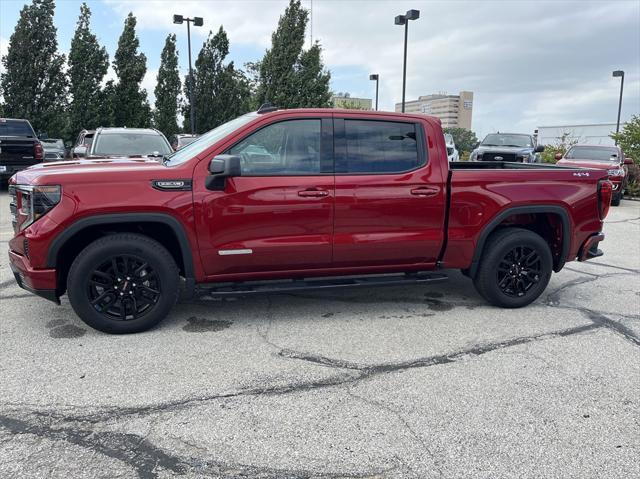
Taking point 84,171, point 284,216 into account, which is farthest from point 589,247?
point 84,171

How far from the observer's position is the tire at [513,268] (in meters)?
4.90

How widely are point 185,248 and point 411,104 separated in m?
79.6

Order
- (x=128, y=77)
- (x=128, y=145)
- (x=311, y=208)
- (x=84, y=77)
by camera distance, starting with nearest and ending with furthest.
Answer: (x=311, y=208)
(x=128, y=145)
(x=84, y=77)
(x=128, y=77)

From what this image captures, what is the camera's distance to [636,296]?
5566 millimetres

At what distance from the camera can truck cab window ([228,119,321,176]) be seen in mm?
4211

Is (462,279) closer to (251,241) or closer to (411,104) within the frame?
(251,241)

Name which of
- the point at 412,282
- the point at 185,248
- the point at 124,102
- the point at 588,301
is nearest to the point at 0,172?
the point at 185,248

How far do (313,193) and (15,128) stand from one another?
14272 mm

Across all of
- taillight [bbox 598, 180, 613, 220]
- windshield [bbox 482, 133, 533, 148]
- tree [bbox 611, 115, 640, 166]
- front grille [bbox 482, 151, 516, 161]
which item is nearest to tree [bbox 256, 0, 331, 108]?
windshield [bbox 482, 133, 533, 148]

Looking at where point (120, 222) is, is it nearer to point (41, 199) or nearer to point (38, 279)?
point (41, 199)

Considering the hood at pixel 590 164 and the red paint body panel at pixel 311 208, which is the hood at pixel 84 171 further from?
the hood at pixel 590 164

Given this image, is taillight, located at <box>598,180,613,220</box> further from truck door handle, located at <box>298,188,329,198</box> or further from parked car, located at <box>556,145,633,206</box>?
parked car, located at <box>556,145,633,206</box>

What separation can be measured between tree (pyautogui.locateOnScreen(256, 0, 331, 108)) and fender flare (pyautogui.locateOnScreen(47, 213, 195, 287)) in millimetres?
25881

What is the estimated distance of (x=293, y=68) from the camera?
29.6m
